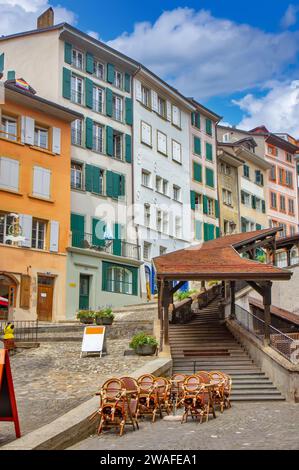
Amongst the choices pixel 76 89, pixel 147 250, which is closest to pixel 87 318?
pixel 147 250

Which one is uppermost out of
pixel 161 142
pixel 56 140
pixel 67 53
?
pixel 67 53

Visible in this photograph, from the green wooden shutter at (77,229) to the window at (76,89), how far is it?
640cm

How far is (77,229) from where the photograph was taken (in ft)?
113

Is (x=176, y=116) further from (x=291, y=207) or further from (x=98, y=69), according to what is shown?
(x=291, y=207)

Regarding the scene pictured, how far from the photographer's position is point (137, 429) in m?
12.6

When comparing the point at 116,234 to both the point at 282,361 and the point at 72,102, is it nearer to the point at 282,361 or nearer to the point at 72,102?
the point at 72,102

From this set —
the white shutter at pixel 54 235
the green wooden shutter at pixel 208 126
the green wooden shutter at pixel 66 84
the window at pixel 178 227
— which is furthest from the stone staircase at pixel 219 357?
the green wooden shutter at pixel 208 126

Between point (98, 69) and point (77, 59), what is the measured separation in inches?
72.0

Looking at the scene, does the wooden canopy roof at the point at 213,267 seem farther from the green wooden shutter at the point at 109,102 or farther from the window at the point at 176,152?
the window at the point at 176,152

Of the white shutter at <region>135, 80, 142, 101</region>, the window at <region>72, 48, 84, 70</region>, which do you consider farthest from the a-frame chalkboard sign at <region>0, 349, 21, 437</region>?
the white shutter at <region>135, 80, 142, 101</region>

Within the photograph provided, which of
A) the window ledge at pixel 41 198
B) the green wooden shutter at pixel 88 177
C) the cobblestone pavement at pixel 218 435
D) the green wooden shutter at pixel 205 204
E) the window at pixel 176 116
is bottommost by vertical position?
the cobblestone pavement at pixel 218 435

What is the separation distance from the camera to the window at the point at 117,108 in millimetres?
39075

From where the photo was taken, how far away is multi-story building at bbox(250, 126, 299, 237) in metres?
56.3
